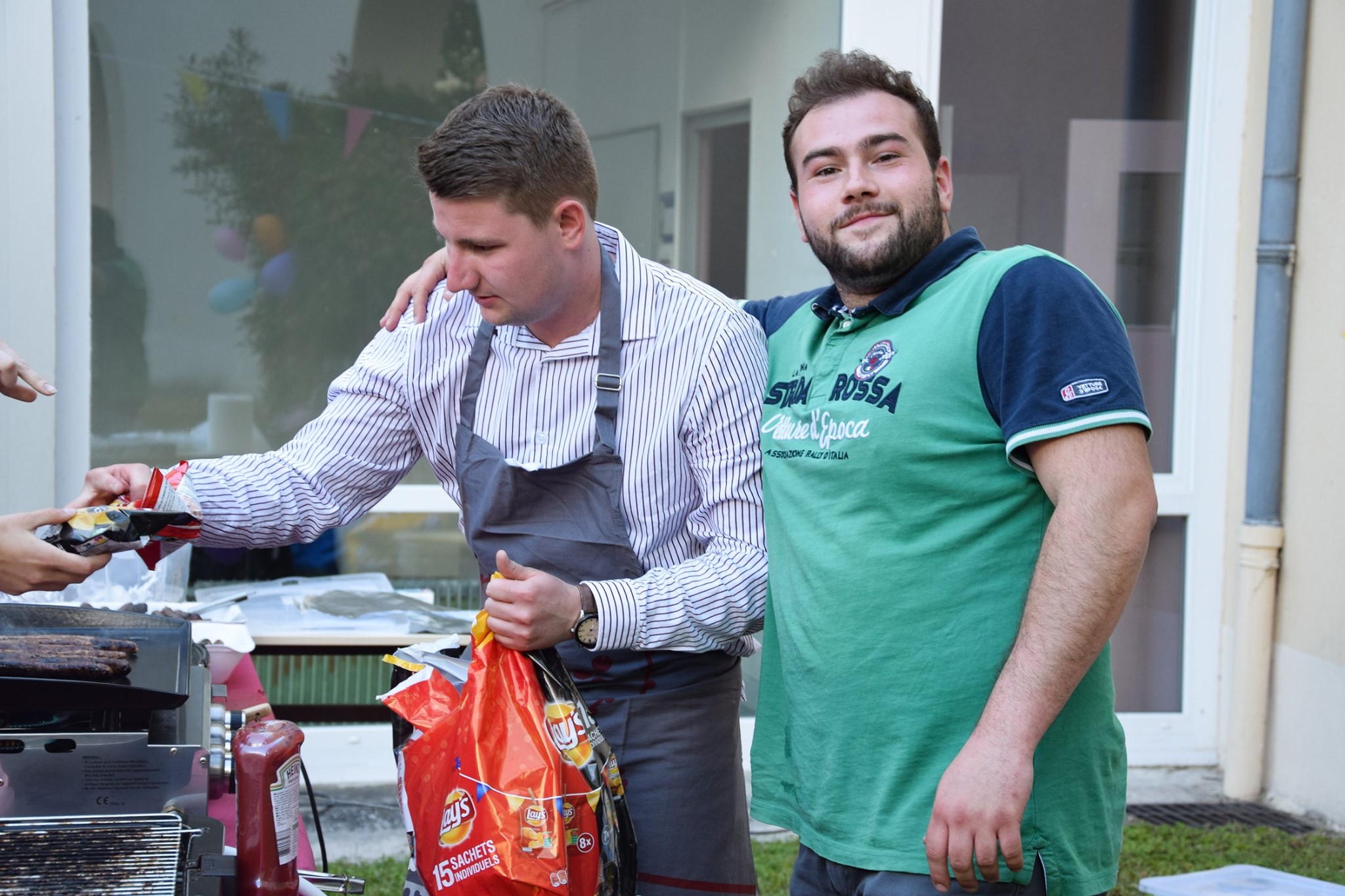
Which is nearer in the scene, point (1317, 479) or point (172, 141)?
point (1317, 479)

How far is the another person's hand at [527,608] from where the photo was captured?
5.57ft

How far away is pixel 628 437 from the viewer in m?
1.95

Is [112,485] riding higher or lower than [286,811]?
higher

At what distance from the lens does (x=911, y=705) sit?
1604 mm

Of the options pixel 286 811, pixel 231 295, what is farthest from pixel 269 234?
pixel 286 811

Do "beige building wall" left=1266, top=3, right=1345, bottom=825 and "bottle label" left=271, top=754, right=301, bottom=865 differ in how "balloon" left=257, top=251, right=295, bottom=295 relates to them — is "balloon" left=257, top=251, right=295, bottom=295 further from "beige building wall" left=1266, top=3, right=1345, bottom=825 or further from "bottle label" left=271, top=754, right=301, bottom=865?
"beige building wall" left=1266, top=3, right=1345, bottom=825

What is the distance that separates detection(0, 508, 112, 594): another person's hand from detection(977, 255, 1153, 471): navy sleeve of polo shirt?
1.27 m

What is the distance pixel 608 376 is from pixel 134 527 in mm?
740

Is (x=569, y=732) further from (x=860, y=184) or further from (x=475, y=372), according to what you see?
(x=860, y=184)

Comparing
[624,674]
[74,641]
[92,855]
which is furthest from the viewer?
[624,674]

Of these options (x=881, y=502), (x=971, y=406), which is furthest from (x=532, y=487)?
(x=971, y=406)

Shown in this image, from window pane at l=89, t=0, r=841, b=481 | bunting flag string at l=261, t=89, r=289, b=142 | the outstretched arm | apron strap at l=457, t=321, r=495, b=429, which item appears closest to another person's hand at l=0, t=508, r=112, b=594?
apron strap at l=457, t=321, r=495, b=429

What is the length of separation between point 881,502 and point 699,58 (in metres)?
3.35

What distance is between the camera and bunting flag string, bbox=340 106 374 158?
4562 mm
